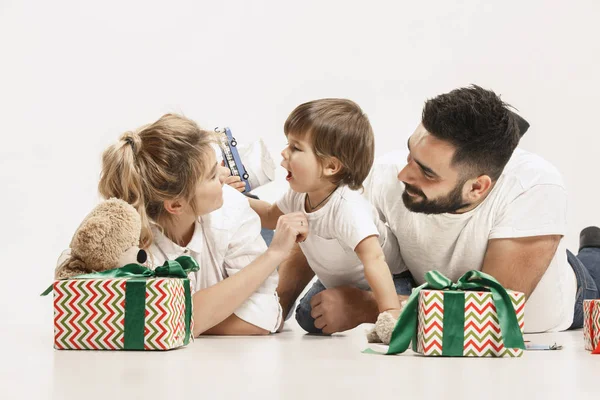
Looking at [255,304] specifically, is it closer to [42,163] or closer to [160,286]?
[160,286]

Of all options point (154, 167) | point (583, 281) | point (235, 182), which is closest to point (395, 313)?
point (154, 167)

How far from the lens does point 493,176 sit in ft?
8.67

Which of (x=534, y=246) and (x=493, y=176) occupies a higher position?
(x=493, y=176)

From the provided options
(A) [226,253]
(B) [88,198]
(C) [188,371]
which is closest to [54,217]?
(B) [88,198]

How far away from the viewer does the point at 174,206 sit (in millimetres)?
2465

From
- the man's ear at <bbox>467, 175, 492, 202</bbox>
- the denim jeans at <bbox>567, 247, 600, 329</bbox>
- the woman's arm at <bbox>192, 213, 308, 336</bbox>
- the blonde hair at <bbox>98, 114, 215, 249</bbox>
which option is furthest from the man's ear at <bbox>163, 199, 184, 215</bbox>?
the denim jeans at <bbox>567, 247, 600, 329</bbox>

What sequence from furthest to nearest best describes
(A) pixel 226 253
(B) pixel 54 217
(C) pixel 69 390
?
(B) pixel 54 217 → (A) pixel 226 253 → (C) pixel 69 390

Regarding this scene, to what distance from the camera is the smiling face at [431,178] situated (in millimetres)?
2576

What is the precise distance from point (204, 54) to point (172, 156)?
2307 mm

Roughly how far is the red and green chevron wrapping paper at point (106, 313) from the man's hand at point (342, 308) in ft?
2.10

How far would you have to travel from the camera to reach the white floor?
160 cm

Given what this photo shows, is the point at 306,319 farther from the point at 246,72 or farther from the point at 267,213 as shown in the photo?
the point at 246,72

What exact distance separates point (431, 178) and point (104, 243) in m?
0.99

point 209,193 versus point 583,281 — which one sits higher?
point 209,193
